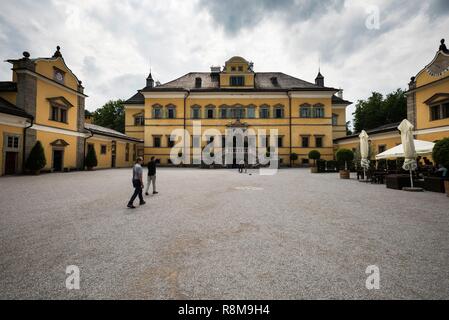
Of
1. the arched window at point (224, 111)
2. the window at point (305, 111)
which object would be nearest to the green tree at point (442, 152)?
the window at point (305, 111)

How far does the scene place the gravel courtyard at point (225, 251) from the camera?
2746 mm

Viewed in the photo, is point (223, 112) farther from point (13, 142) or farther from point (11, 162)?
point (11, 162)

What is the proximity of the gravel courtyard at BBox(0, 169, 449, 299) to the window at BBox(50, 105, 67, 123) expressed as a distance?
19.0 meters

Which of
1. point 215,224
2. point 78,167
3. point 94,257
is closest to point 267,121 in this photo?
point 78,167

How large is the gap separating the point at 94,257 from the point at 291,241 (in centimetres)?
392

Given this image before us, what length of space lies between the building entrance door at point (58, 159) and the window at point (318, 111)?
36.3 m

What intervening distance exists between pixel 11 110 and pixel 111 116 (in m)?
42.0

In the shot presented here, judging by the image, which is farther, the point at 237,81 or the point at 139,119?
the point at 139,119

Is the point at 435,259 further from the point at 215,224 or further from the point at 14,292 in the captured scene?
the point at 14,292

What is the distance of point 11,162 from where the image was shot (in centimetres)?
1741

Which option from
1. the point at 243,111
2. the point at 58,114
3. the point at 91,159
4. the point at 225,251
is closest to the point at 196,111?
the point at 243,111

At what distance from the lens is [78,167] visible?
24.1m

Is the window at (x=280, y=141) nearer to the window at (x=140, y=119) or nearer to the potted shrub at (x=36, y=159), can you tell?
the window at (x=140, y=119)
